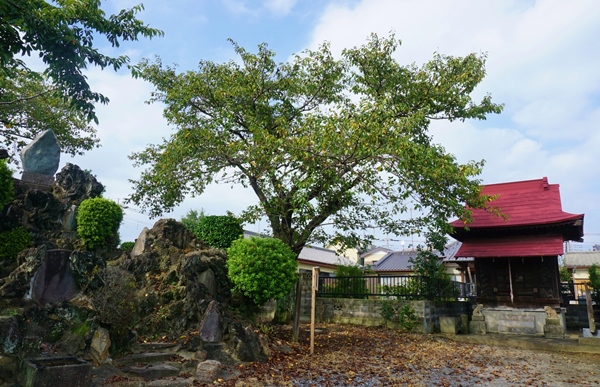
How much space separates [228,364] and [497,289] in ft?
41.8

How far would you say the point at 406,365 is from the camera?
8914mm

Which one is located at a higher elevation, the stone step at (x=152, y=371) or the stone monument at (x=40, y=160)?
the stone monument at (x=40, y=160)

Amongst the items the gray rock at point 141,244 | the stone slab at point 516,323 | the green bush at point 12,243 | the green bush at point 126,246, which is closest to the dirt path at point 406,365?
the stone slab at point 516,323

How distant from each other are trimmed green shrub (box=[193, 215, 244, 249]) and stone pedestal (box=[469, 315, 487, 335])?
957 centimetres

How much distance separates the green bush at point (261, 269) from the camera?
31.6 ft

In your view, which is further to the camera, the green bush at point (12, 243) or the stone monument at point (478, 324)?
the stone monument at point (478, 324)

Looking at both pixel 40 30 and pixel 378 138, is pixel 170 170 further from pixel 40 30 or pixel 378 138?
pixel 378 138

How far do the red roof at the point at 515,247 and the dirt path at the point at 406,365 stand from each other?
428 cm

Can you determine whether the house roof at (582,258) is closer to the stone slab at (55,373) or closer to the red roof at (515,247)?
the red roof at (515,247)

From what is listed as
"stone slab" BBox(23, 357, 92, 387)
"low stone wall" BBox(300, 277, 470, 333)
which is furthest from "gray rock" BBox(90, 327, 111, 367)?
"low stone wall" BBox(300, 277, 470, 333)

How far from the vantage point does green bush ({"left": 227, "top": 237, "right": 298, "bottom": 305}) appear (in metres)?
9.64

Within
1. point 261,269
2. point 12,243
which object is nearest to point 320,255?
point 261,269

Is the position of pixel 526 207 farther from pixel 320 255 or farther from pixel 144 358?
pixel 320 255

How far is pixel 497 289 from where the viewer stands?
1625 cm
